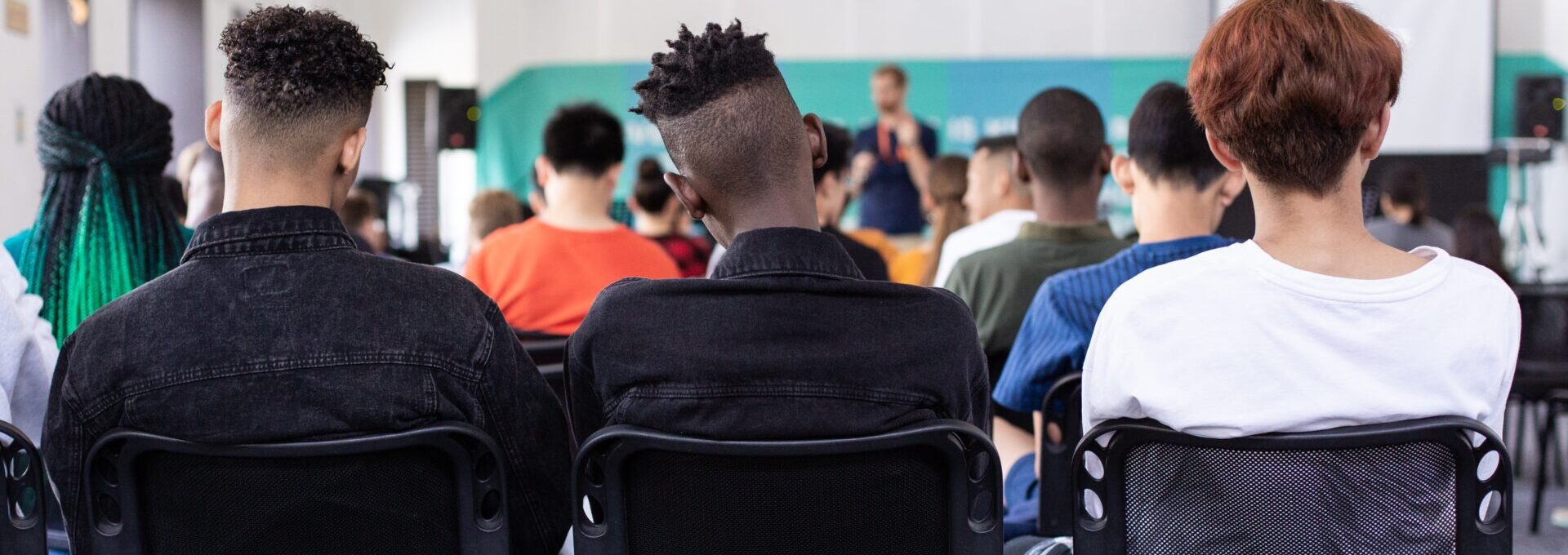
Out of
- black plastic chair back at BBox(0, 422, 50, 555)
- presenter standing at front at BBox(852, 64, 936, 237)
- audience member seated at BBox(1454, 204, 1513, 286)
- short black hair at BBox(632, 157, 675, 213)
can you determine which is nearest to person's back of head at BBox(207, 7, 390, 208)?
black plastic chair back at BBox(0, 422, 50, 555)

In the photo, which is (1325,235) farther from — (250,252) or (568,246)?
(568,246)

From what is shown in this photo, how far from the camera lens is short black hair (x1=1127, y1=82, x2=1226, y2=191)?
1899mm

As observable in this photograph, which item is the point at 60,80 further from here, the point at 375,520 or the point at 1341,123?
the point at 1341,123

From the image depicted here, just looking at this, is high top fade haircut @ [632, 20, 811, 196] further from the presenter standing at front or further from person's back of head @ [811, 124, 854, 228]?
the presenter standing at front

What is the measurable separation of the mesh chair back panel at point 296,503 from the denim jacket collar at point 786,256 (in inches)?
14.2

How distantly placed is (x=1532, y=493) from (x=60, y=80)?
7.07m

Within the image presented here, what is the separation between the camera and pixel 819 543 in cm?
118

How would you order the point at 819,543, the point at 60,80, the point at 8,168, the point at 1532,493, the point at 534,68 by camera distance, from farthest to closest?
1. the point at 534,68
2. the point at 60,80
3. the point at 8,168
4. the point at 1532,493
5. the point at 819,543

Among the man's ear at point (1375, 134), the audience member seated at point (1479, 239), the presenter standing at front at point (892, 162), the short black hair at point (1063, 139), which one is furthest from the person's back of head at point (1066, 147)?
the presenter standing at front at point (892, 162)

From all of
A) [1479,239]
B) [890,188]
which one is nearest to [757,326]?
[1479,239]

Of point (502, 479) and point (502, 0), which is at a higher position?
point (502, 0)

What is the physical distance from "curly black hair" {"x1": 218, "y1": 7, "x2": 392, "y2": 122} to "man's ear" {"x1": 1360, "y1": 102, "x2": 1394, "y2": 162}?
1108 mm

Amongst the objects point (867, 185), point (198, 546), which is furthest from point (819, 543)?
point (867, 185)

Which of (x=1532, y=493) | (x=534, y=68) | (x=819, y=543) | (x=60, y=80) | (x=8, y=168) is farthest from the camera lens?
(x=534, y=68)
